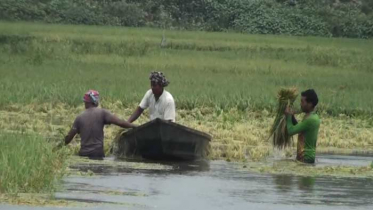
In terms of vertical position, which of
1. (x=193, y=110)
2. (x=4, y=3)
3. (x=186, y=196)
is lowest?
(x=186, y=196)

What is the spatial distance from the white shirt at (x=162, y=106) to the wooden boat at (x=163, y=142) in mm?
406

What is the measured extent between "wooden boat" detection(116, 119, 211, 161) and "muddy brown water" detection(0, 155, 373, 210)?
0.74ft

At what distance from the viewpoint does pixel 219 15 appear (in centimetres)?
5003

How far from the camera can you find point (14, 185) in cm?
1077

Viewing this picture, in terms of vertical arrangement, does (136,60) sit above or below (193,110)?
above

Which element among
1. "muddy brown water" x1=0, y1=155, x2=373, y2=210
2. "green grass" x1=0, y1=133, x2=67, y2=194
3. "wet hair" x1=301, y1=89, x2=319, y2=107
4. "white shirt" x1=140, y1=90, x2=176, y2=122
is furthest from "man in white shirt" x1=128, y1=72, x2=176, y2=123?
"green grass" x1=0, y1=133, x2=67, y2=194

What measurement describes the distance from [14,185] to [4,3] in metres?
34.8

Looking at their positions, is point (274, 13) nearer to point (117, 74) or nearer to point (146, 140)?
point (117, 74)

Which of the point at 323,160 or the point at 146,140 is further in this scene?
the point at 323,160

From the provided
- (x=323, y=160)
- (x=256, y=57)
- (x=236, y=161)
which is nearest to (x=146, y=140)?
(x=236, y=161)

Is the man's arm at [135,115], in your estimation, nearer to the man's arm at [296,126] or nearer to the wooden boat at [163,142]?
the wooden boat at [163,142]

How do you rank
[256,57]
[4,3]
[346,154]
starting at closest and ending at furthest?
[346,154] → [256,57] → [4,3]

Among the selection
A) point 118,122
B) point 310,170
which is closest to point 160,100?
point 118,122

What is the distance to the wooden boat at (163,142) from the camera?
14242mm
